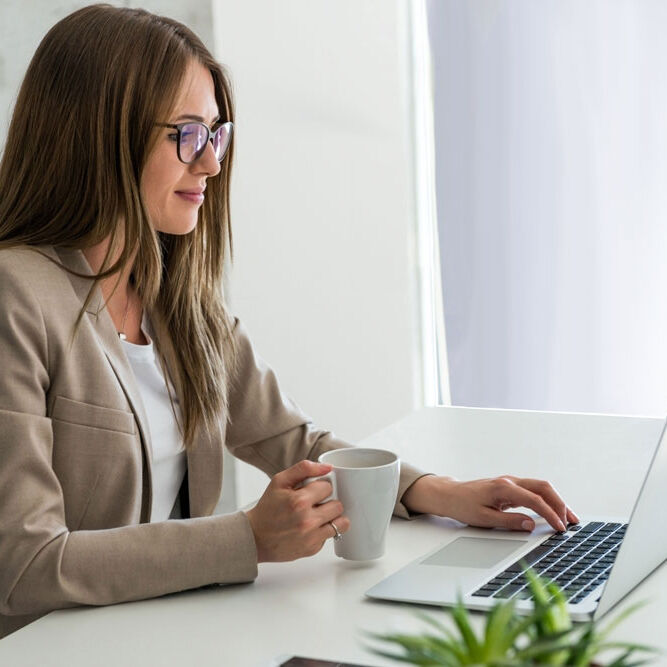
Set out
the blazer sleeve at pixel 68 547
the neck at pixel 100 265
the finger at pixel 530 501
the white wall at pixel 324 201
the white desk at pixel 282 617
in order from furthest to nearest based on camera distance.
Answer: the white wall at pixel 324 201 < the neck at pixel 100 265 < the finger at pixel 530 501 < the blazer sleeve at pixel 68 547 < the white desk at pixel 282 617

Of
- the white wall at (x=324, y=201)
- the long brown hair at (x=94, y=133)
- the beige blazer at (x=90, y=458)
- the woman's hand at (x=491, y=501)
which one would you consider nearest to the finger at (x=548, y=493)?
the woman's hand at (x=491, y=501)

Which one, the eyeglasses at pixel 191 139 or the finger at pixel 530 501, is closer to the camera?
the finger at pixel 530 501

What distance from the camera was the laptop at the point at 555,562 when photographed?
881 millimetres

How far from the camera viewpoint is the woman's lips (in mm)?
1399

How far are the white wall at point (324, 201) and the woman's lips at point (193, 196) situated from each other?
1883 millimetres

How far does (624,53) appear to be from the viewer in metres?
3.31

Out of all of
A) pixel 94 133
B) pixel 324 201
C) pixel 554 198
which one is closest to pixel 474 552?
pixel 94 133

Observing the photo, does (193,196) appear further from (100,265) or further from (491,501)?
(491,501)

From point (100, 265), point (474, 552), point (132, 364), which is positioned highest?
point (100, 265)

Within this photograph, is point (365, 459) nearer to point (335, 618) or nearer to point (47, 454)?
point (335, 618)

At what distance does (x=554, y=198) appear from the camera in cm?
347

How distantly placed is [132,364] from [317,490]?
441 millimetres

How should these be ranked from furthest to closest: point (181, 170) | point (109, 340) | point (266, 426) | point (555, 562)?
point (266, 426)
point (181, 170)
point (109, 340)
point (555, 562)

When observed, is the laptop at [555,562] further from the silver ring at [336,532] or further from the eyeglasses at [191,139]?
the eyeglasses at [191,139]
